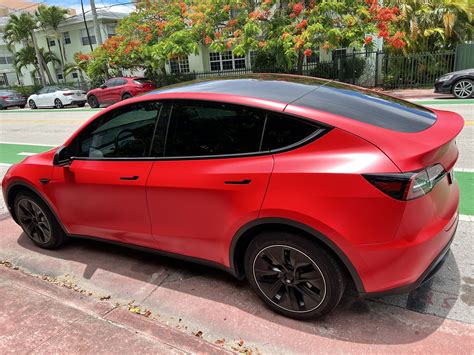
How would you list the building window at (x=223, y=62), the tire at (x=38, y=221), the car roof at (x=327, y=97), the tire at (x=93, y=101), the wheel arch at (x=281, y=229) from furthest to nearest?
the building window at (x=223, y=62), the tire at (x=93, y=101), the tire at (x=38, y=221), the car roof at (x=327, y=97), the wheel arch at (x=281, y=229)

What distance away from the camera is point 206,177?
8.96ft

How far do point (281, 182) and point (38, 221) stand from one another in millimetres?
2905

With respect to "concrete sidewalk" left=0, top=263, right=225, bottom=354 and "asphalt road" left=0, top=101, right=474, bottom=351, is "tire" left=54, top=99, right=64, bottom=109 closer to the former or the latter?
"asphalt road" left=0, top=101, right=474, bottom=351

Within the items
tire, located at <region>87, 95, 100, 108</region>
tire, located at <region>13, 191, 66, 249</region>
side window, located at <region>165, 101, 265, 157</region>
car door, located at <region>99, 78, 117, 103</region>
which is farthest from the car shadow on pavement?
tire, located at <region>87, 95, 100, 108</region>

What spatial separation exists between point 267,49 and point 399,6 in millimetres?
6226

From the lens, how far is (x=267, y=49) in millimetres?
17781

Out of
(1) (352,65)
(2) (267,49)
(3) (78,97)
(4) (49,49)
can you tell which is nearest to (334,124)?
(2) (267,49)

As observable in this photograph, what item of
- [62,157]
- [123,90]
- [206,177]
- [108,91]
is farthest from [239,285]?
[108,91]

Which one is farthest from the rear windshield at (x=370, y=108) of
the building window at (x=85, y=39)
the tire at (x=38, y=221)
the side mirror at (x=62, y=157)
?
the building window at (x=85, y=39)

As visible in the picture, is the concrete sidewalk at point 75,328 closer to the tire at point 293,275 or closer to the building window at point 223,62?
the tire at point 293,275

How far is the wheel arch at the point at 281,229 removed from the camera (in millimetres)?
2377

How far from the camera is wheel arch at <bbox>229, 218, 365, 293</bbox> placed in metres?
2.38

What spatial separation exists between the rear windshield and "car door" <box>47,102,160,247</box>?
1287mm

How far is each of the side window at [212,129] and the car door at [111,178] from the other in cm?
24
